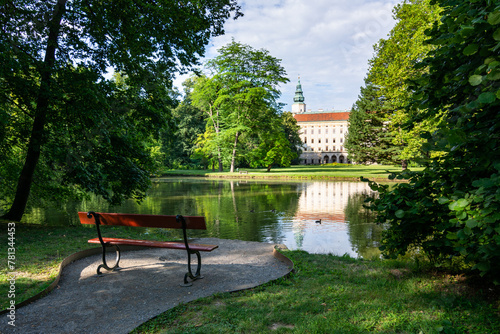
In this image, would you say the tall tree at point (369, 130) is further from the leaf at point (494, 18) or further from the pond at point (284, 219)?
the leaf at point (494, 18)

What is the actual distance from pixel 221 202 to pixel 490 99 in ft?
46.1

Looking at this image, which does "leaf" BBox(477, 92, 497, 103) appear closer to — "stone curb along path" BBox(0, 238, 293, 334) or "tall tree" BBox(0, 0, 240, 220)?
"stone curb along path" BBox(0, 238, 293, 334)

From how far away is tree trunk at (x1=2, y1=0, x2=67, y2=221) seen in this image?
7043 millimetres

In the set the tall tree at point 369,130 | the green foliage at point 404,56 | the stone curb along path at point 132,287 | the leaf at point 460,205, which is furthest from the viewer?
the tall tree at point 369,130

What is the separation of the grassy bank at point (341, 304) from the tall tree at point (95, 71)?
145 inches

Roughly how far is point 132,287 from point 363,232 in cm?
682

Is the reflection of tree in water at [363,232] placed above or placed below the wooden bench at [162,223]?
below

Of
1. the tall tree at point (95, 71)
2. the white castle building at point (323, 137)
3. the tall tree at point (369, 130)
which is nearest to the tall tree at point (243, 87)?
the tall tree at point (369, 130)

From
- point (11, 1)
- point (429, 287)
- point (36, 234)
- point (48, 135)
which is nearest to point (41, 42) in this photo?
point (11, 1)

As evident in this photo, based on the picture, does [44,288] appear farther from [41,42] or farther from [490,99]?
[41,42]

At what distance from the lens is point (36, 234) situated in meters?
7.19

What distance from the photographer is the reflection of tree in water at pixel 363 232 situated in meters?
7.31

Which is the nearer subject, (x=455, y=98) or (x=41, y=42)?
(x=455, y=98)

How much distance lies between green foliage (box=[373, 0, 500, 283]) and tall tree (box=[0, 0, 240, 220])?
19.6 ft
